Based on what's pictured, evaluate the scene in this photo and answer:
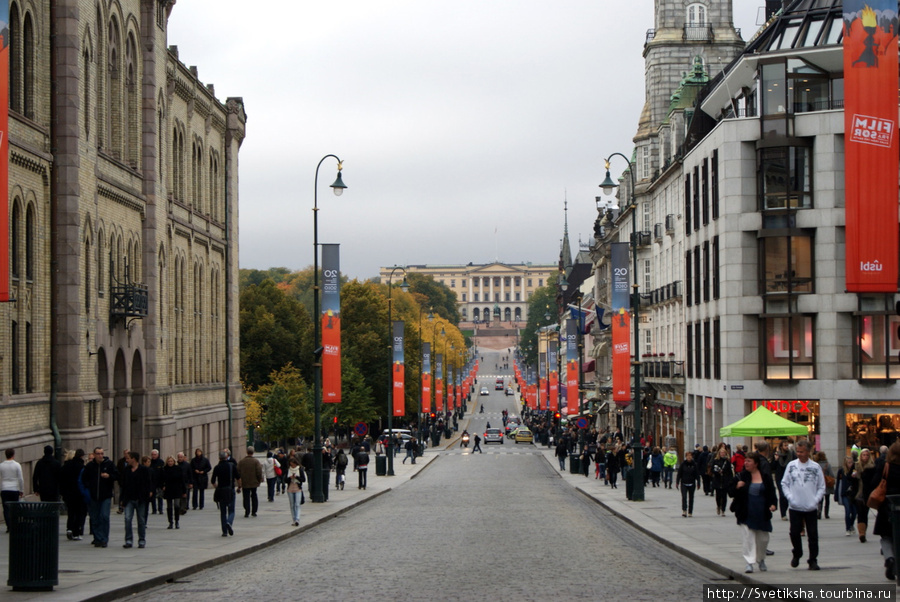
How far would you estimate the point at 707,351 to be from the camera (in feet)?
159

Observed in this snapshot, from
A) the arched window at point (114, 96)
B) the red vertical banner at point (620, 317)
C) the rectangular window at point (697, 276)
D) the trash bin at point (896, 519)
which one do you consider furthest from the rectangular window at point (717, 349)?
the trash bin at point (896, 519)

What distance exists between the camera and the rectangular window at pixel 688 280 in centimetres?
5253

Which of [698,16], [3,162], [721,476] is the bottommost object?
[721,476]

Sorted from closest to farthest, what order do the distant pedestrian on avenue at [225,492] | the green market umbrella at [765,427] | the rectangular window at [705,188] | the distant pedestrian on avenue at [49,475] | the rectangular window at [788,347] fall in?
the distant pedestrian on avenue at [49,475] < the distant pedestrian on avenue at [225,492] < the green market umbrella at [765,427] < the rectangular window at [788,347] < the rectangular window at [705,188]

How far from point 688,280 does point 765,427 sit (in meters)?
23.9

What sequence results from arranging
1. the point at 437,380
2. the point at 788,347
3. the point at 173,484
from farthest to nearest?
the point at 437,380 → the point at 788,347 → the point at 173,484

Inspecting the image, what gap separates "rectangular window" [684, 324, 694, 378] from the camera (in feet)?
173

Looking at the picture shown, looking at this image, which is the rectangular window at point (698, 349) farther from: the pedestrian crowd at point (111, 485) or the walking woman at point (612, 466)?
the pedestrian crowd at point (111, 485)

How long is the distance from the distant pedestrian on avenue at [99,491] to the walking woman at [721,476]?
13.6 metres

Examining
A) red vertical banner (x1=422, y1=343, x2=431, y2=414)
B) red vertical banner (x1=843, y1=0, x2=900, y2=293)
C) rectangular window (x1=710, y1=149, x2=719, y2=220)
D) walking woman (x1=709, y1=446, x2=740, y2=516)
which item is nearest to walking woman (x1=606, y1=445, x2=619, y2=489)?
rectangular window (x1=710, y1=149, x2=719, y2=220)

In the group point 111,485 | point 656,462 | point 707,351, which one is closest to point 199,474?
point 111,485

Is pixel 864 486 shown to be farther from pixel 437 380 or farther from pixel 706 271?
pixel 437 380

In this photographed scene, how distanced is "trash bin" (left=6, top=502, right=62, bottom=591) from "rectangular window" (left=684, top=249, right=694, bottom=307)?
131 ft

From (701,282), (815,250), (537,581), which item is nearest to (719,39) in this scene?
(701,282)
